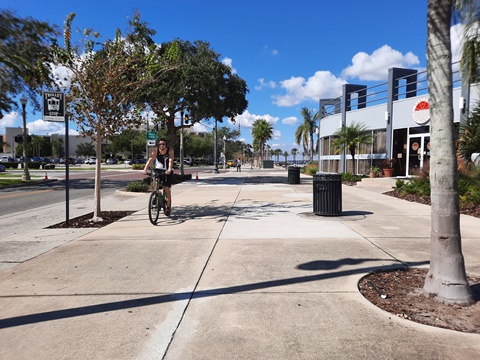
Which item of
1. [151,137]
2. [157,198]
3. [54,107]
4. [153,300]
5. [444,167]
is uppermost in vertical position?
[151,137]

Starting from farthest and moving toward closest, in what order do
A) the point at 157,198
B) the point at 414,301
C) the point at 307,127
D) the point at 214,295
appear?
the point at 307,127, the point at 157,198, the point at 214,295, the point at 414,301

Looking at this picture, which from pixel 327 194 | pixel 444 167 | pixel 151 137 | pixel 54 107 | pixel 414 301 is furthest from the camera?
pixel 151 137

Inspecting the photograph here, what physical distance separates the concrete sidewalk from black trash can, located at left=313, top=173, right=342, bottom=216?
1382 mm

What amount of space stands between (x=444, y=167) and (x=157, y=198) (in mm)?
6309

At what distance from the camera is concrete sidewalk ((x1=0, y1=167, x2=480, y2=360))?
3.08m

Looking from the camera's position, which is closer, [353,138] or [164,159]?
[164,159]

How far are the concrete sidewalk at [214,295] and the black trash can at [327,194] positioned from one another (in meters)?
1.38

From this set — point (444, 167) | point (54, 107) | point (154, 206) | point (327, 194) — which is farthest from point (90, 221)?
point (444, 167)

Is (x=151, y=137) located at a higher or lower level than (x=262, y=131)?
lower

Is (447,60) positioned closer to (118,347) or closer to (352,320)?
(352,320)

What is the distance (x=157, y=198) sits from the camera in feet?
28.3

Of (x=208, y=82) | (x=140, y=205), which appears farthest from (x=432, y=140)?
(x=208, y=82)

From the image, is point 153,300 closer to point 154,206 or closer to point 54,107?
point 154,206

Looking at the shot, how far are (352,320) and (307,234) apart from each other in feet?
12.5
